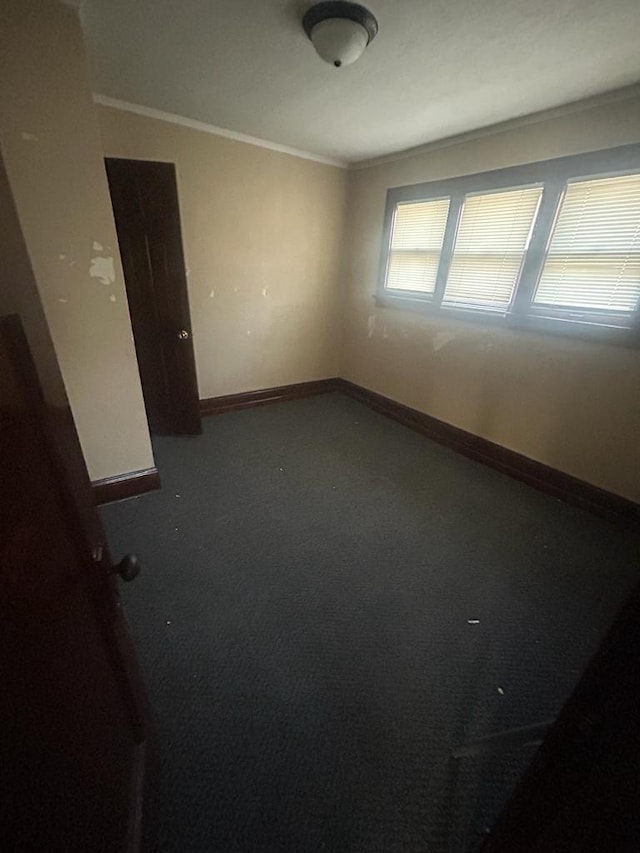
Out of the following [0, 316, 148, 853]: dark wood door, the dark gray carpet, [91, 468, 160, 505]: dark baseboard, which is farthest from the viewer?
[91, 468, 160, 505]: dark baseboard

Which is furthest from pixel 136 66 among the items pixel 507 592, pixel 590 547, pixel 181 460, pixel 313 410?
pixel 590 547

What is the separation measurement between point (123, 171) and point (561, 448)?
11.6 ft

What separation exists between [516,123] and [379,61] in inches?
44.7

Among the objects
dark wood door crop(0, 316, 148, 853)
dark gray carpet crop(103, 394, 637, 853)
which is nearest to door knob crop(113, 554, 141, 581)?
dark wood door crop(0, 316, 148, 853)

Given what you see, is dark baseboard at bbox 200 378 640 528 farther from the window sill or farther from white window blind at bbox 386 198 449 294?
white window blind at bbox 386 198 449 294

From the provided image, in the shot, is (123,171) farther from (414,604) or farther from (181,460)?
(414,604)

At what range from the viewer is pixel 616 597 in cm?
167

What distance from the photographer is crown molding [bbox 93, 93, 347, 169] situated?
227 cm

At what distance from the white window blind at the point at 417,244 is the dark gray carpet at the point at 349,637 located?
68.1 inches

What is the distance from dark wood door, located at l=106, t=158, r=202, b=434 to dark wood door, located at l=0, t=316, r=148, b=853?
7.01 feet

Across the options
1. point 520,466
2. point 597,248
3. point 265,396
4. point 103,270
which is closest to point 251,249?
point 265,396

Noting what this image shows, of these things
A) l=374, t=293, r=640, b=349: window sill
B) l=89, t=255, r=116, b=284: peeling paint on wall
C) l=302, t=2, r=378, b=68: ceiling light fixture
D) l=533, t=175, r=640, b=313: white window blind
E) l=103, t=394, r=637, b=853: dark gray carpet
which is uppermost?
l=302, t=2, r=378, b=68: ceiling light fixture

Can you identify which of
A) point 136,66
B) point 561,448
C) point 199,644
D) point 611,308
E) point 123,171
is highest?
point 136,66

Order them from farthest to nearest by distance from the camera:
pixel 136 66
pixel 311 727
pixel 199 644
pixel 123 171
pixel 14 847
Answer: pixel 123 171
pixel 136 66
pixel 199 644
pixel 311 727
pixel 14 847
